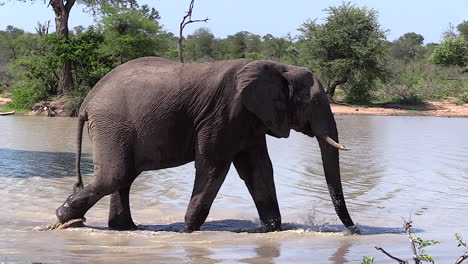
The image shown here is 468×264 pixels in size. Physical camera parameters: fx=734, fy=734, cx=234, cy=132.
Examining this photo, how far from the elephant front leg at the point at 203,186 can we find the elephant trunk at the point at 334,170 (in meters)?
0.92

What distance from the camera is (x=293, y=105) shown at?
7145 mm

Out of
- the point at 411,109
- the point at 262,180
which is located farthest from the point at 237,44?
the point at 262,180

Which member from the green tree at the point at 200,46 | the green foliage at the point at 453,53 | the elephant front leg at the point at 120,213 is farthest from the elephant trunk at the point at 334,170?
the green tree at the point at 200,46

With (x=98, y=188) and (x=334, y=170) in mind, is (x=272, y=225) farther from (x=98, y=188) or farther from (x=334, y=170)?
(x=98, y=188)

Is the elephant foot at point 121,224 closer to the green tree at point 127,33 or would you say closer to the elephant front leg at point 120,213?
the elephant front leg at point 120,213

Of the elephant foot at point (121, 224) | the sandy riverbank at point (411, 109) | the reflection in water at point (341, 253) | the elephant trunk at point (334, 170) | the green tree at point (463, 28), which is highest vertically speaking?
the green tree at point (463, 28)

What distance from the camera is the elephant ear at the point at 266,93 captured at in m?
6.88

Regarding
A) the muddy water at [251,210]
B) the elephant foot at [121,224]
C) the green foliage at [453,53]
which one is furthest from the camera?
the green foliage at [453,53]

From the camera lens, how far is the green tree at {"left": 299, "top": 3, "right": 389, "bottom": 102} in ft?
120

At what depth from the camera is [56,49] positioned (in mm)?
29312

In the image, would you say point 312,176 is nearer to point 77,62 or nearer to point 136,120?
point 136,120

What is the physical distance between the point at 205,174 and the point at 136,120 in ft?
2.78

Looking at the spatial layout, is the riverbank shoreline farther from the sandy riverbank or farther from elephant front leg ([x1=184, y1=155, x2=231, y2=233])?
elephant front leg ([x1=184, y1=155, x2=231, y2=233])

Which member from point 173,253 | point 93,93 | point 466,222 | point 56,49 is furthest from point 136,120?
point 56,49
